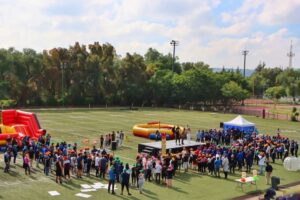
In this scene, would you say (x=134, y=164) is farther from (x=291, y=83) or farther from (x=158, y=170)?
(x=291, y=83)

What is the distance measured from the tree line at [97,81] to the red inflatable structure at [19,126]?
33.1 meters

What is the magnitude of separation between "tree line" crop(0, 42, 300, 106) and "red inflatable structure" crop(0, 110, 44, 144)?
3309 cm

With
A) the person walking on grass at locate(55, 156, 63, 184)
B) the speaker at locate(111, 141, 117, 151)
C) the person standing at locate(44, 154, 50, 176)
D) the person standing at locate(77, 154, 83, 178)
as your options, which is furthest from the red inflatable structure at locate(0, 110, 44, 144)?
the person walking on grass at locate(55, 156, 63, 184)

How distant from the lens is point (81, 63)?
7225cm

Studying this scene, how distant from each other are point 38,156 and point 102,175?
4.41 meters

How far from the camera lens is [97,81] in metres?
73.8

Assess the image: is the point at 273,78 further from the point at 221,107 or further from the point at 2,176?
the point at 2,176

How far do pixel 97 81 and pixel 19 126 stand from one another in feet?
142

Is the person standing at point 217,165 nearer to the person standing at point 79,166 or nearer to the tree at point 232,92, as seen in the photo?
the person standing at point 79,166

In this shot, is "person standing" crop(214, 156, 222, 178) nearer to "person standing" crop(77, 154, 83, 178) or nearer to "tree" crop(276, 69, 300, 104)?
"person standing" crop(77, 154, 83, 178)

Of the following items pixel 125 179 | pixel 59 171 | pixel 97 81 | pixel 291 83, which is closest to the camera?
pixel 125 179

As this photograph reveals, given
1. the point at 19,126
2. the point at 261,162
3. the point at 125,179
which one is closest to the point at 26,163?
the point at 125,179

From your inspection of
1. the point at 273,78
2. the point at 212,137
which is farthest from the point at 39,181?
the point at 273,78

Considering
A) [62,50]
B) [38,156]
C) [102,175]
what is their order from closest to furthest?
1. [102,175]
2. [38,156]
3. [62,50]
